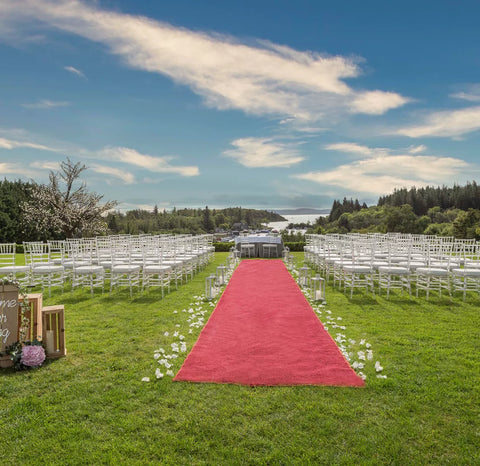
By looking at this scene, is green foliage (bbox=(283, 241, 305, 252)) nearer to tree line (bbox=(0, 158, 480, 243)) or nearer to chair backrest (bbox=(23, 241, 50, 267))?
Answer: tree line (bbox=(0, 158, 480, 243))

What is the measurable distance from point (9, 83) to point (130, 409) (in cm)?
1596

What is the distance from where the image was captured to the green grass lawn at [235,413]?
2.34 m

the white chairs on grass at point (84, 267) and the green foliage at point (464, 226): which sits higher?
the green foliage at point (464, 226)

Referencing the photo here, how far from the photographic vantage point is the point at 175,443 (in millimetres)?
Answer: 2447

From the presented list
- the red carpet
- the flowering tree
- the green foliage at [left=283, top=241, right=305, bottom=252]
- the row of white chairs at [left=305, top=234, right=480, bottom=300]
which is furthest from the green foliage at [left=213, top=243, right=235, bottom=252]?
the red carpet

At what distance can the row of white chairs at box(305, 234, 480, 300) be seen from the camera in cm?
729

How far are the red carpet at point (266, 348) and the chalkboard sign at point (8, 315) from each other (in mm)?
1987

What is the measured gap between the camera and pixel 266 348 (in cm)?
432

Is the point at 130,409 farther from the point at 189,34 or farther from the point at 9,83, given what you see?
the point at 9,83

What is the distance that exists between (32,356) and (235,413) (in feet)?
7.90

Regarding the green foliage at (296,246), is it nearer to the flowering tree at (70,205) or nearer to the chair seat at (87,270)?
the flowering tree at (70,205)

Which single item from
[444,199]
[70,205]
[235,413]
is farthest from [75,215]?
[444,199]

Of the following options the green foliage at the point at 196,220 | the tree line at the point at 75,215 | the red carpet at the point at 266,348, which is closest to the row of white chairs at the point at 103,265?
the red carpet at the point at 266,348

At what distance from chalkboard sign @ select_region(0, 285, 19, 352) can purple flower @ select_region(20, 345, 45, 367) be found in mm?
233
